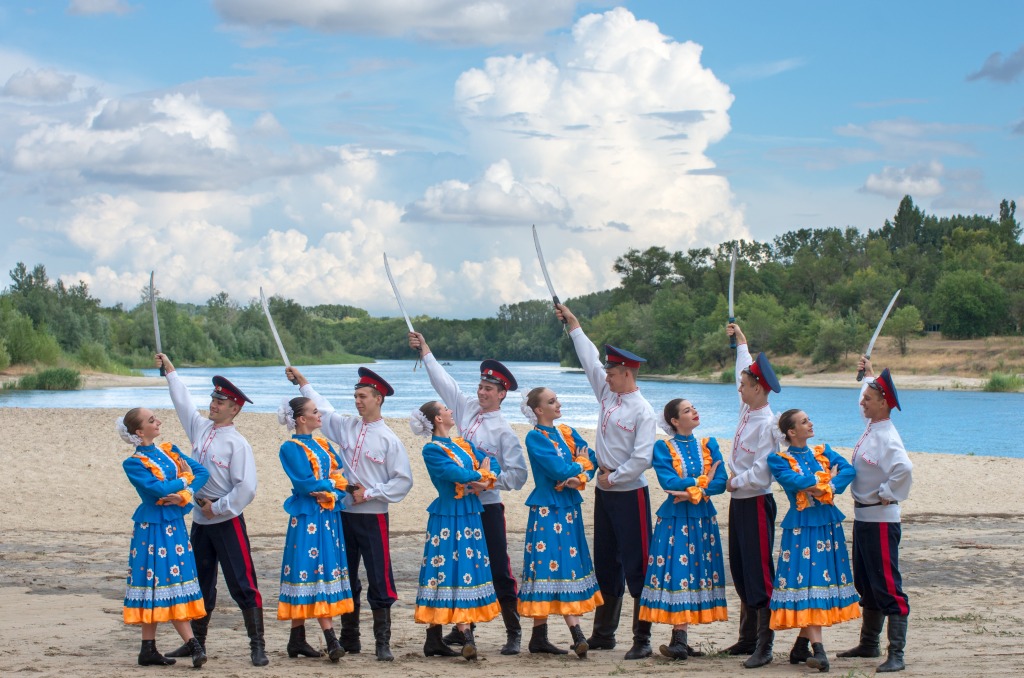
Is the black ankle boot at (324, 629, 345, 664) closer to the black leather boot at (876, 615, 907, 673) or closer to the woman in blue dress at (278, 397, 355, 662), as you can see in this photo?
the woman in blue dress at (278, 397, 355, 662)

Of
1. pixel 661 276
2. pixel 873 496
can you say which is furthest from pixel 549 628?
pixel 661 276

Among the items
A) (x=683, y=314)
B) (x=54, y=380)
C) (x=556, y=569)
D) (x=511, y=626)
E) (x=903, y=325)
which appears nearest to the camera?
(x=556, y=569)

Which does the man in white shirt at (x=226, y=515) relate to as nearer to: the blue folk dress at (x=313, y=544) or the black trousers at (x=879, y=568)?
the blue folk dress at (x=313, y=544)

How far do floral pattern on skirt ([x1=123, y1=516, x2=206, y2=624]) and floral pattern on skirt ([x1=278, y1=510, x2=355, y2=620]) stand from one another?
0.52 meters

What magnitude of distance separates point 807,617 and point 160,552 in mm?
3657

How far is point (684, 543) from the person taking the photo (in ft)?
20.7

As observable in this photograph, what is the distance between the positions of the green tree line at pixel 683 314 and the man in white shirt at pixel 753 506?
57.6 m

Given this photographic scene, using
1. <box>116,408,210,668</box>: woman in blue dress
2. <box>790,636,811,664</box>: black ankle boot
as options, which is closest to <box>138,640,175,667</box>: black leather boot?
<box>116,408,210,668</box>: woman in blue dress

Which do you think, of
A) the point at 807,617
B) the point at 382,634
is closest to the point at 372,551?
the point at 382,634

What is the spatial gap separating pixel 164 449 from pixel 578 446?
2496 mm

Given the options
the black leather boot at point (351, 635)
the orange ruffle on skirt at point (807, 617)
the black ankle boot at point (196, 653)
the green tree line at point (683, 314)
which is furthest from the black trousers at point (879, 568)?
the green tree line at point (683, 314)

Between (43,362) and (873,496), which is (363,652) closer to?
(873,496)

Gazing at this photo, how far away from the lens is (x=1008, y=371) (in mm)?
61469

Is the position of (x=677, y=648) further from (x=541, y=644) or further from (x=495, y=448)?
(x=495, y=448)
